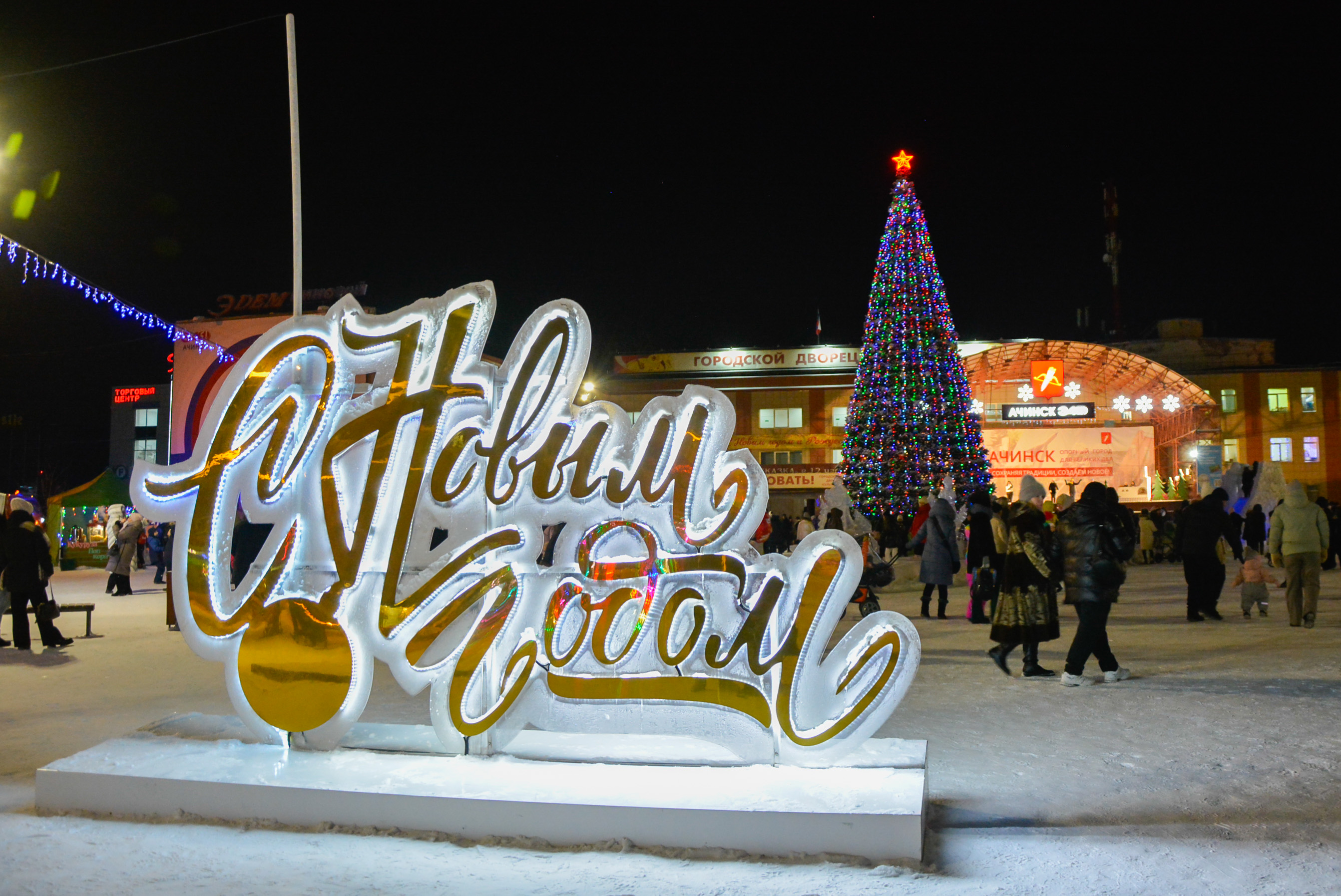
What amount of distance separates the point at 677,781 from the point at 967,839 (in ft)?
4.47

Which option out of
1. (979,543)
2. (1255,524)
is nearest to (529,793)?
(979,543)

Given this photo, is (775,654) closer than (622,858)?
No

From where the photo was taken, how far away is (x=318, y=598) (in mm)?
5695

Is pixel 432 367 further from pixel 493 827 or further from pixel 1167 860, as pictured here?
pixel 1167 860

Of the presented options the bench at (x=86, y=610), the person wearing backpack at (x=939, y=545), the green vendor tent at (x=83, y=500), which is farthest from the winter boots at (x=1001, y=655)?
the green vendor tent at (x=83, y=500)

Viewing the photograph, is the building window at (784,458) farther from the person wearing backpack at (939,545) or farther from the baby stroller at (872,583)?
the baby stroller at (872,583)

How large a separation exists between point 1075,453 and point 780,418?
12.7 meters

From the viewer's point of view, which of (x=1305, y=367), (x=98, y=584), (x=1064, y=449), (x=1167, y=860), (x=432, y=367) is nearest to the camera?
(x=1167, y=860)

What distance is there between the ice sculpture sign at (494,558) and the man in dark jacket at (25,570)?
21.7 ft

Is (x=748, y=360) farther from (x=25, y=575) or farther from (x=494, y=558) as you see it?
(x=494, y=558)

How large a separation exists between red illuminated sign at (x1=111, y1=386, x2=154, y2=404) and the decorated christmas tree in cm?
4091

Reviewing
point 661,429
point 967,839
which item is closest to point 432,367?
point 661,429

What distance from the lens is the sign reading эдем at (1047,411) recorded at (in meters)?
37.8

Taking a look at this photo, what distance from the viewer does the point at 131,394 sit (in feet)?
173
